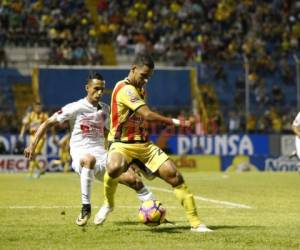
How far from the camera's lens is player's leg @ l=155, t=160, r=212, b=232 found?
39.5ft

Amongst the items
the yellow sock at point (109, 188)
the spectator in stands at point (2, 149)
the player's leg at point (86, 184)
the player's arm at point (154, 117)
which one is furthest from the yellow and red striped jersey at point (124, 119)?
the spectator in stands at point (2, 149)

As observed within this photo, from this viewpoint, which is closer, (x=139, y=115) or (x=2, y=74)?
(x=139, y=115)

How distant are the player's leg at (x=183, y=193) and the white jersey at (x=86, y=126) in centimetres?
180

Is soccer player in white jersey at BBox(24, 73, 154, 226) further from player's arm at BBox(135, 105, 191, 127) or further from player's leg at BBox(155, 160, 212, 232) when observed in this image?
player's arm at BBox(135, 105, 191, 127)

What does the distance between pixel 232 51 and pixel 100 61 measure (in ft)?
21.7

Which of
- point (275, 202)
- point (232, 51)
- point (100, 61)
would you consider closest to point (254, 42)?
point (232, 51)

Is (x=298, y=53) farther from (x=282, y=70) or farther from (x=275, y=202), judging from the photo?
(x=275, y=202)

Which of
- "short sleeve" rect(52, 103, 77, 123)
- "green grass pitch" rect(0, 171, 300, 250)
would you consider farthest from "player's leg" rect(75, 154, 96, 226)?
"short sleeve" rect(52, 103, 77, 123)

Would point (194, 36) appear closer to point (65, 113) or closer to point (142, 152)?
point (65, 113)

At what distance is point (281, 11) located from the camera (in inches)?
1901

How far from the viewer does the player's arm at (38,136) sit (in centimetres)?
1283

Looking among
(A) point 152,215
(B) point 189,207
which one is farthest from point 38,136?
(B) point 189,207

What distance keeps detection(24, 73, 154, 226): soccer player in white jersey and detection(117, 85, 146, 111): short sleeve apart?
1116 mm

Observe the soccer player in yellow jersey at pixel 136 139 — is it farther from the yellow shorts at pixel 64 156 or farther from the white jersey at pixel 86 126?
the yellow shorts at pixel 64 156
